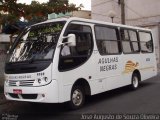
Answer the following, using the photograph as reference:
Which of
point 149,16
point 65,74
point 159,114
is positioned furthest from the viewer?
point 149,16

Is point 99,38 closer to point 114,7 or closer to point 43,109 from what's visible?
point 43,109

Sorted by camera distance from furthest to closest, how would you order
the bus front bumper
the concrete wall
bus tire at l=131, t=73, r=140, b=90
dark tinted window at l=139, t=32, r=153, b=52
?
the concrete wall
dark tinted window at l=139, t=32, r=153, b=52
bus tire at l=131, t=73, r=140, b=90
the bus front bumper

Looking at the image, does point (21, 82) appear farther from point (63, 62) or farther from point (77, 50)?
point (77, 50)

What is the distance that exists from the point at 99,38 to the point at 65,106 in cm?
263

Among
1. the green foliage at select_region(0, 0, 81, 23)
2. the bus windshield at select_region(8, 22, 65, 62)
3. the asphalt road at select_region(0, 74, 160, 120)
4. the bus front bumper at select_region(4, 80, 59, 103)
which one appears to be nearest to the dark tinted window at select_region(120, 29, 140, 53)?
the asphalt road at select_region(0, 74, 160, 120)

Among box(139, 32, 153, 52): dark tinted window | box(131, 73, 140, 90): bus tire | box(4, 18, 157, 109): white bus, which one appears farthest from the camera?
box(139, 32, 153, 52): dark tinted window

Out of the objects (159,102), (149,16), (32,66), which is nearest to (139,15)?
(149,16)

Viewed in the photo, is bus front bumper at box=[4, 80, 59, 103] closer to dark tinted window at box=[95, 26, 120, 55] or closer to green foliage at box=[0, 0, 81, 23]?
dark tinted window at box=[95, 26, 120, 55]

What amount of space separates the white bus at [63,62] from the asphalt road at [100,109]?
437mm

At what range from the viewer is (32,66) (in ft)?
29.8

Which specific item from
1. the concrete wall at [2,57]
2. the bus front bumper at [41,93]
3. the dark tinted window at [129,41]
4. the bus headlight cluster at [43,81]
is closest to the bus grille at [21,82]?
the bus front bumper at [41,93]

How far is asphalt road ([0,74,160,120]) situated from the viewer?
29.0 ft

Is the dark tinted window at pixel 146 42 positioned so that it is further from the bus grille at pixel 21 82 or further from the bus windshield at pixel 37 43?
the bus grille at pixel 21 82

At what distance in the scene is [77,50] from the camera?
989 centimetres
